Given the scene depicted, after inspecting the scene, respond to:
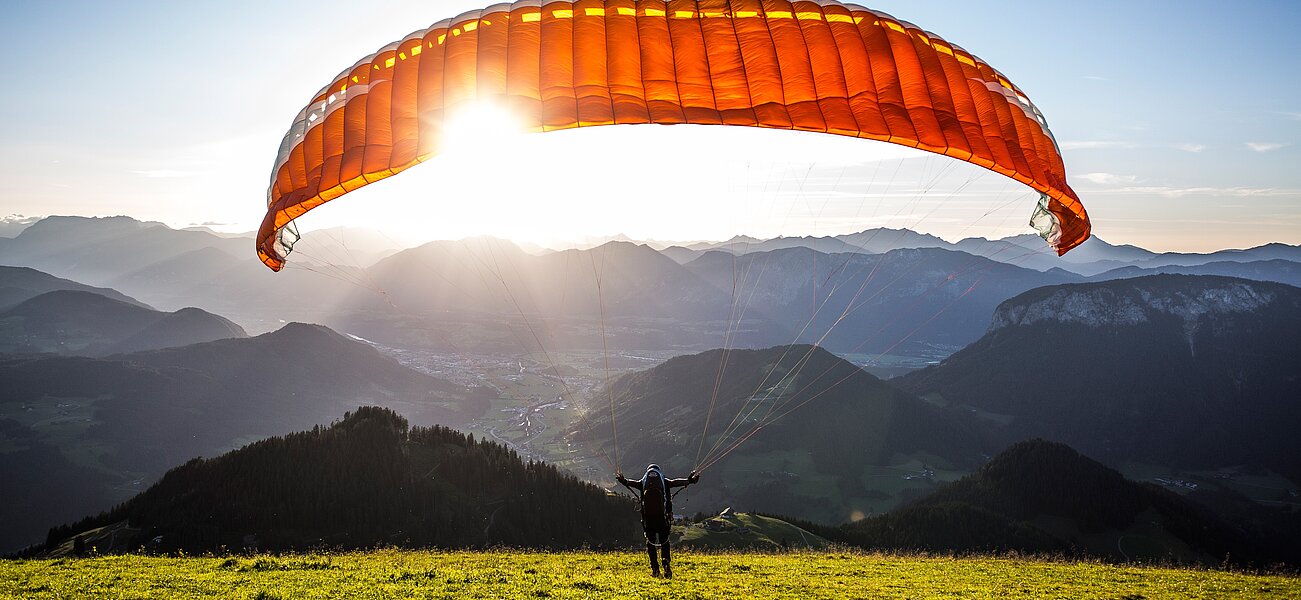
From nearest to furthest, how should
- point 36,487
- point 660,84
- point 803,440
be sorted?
point 660,84 < point 36,487 < point 803,440

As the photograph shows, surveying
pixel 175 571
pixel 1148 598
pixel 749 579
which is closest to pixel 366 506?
pixel 175 571

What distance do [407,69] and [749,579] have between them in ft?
37.2

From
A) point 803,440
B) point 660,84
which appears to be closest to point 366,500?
point 660,84

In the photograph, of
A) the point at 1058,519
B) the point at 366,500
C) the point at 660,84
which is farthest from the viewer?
the point at 1058,519

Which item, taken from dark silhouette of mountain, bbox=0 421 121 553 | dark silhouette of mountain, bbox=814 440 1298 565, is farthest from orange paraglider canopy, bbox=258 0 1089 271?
dark silhouette of mountain, bbox=0 421 121 553

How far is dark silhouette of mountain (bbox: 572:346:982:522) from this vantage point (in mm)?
139750

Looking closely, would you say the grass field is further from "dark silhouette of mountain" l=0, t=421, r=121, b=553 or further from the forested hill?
"dark silhouette of mountain" l=0, t=421, r=121, b=553

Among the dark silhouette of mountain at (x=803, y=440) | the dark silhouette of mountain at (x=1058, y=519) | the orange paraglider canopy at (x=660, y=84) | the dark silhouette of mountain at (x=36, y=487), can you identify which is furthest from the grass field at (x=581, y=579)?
the dark silhouette of mountain at (x=36, y=487)

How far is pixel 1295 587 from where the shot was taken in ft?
45.6

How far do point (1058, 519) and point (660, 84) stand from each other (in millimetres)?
108879

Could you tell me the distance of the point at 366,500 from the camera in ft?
194

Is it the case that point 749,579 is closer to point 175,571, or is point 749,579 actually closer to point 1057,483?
point 175,571

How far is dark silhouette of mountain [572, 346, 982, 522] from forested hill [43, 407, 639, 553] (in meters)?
70.4

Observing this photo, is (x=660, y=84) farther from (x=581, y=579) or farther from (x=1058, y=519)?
(x=1058, y=519)
